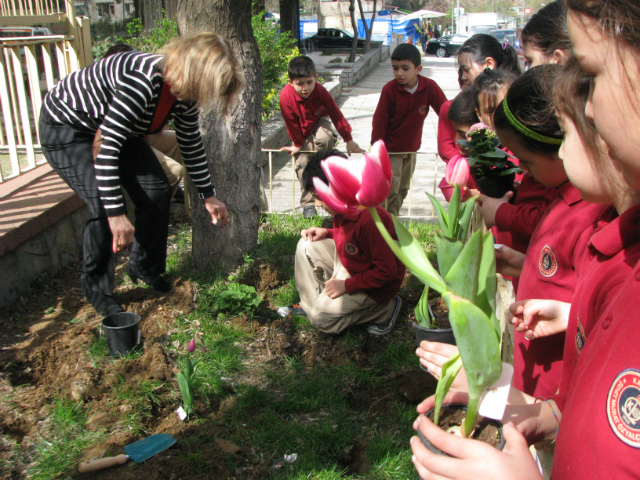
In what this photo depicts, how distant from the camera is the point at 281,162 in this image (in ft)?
28.1

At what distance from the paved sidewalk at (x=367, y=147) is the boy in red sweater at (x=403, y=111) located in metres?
0.24

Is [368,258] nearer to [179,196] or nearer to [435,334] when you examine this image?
[435,334]

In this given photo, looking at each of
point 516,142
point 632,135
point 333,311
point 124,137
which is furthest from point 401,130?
point 632,135

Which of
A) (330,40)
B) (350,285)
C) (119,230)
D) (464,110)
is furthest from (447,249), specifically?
(330,40)

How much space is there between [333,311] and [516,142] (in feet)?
5.55

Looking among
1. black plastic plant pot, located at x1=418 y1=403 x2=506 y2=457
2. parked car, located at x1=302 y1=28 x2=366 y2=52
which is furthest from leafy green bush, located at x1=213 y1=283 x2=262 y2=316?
parked car, located at x1=302 y1=28 x2=366 y2=52

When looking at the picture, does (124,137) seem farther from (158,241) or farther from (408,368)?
(408,368)

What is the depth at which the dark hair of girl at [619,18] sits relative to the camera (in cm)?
76

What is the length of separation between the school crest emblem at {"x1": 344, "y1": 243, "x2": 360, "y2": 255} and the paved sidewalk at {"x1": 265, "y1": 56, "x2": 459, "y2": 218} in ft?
7.04

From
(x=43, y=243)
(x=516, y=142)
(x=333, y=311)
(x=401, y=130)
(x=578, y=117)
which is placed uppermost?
(x=578, y=117)

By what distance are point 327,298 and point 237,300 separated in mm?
609

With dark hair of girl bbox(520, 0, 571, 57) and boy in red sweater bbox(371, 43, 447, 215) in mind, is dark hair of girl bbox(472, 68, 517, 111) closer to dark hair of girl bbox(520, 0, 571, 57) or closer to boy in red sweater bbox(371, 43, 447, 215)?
dark hair of girl bbox(520, 0, 571, 57)

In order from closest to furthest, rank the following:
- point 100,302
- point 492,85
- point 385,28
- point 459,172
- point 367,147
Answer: point 459,172 < point 492,85 < point 100,302 < point 367,147 < point 385,28

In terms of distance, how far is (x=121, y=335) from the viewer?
293 centimetres
